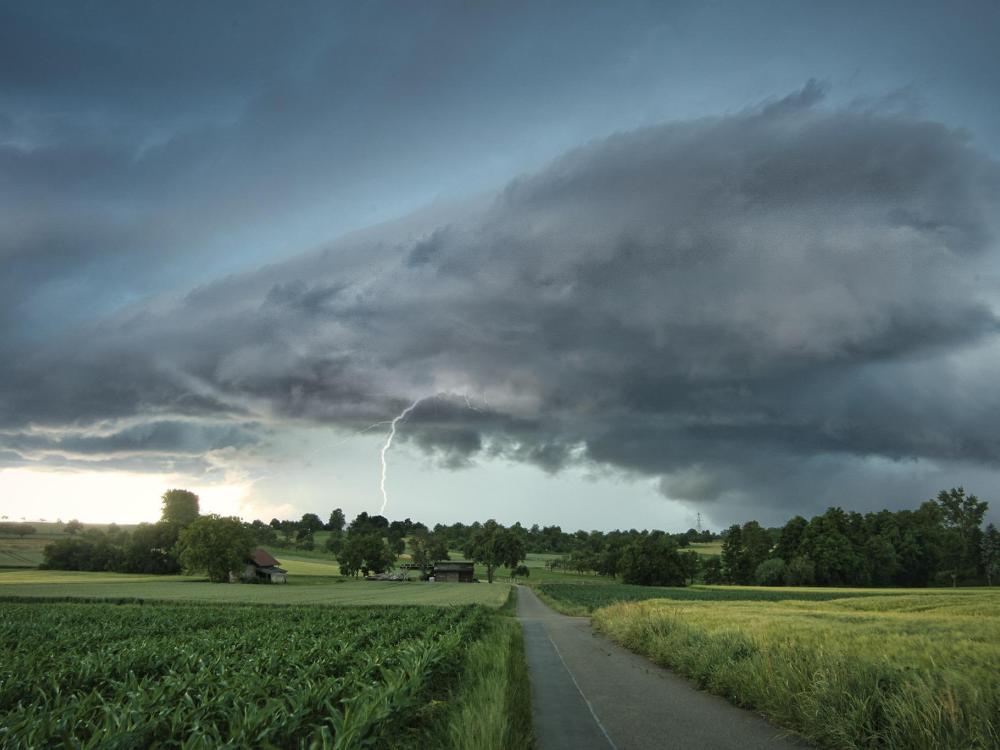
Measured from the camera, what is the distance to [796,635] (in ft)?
49.3

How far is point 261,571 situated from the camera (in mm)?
112812

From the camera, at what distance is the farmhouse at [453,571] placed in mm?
139125

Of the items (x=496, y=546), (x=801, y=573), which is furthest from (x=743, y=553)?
(x=496, y=546)

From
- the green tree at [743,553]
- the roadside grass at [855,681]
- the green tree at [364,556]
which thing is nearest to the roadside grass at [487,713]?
the roadside grass at [855,681]

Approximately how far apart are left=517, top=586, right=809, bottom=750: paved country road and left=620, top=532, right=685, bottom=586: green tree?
378 ft

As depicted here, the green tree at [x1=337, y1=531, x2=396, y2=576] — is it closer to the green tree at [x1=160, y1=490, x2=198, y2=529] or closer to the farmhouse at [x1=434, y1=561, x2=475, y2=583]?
the farmhouse at [x1=434, y1=561, x2=475, y2=583]

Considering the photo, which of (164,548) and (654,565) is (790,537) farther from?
(164,548)

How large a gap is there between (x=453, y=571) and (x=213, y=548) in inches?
2205

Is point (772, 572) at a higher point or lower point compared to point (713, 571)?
higher

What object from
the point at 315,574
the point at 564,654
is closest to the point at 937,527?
the point at 315,574

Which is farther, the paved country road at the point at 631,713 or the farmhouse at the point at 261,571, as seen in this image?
the farmhouse at the point at 261,571

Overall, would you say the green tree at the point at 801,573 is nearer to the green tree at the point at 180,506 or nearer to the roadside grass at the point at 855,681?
the roadside grass at the point at 855,681

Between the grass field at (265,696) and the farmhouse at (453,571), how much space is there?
122989 millimetres

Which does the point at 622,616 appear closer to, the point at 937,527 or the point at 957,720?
the point at 957,720
